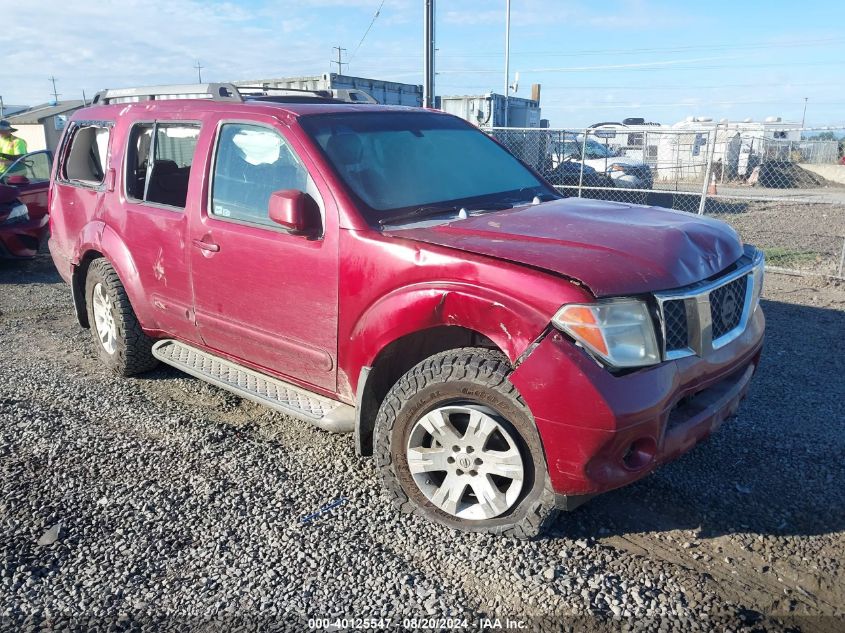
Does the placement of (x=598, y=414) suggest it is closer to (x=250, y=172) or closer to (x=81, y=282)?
(x=250, y=172)

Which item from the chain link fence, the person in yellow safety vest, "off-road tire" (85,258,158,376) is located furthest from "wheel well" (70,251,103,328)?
the person in yellow safety vest

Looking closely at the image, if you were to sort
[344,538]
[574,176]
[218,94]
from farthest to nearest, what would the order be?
[574,176] → [218,94] → [344,538]

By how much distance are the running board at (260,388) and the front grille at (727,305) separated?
5.82ft

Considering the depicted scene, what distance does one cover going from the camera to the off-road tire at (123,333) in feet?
16.3

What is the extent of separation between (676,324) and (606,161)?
10673mm

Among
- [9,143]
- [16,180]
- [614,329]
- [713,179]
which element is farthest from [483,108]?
[614,329]

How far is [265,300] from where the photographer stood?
381cm

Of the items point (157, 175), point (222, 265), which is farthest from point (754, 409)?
point (157, 175)

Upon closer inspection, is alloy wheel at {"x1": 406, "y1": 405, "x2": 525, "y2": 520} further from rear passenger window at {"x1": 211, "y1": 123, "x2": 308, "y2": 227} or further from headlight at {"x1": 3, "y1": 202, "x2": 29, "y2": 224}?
headlight at {"x1": 3, "y1": 202, "x2": 29, "y2": 224}

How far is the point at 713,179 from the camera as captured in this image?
54.6 feet

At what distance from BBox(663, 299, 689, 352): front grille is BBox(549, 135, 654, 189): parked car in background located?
9.38 metres

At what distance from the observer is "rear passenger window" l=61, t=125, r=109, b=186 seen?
5.30 metres

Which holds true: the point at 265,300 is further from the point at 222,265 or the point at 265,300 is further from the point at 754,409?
the point at 754,409

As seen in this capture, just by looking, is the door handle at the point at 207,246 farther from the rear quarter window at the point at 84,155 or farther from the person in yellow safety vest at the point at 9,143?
the person in yellow safety vest at the point at 9,143
